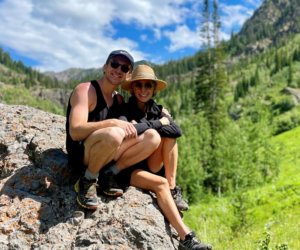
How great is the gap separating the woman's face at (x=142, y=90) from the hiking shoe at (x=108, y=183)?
4.48 feet

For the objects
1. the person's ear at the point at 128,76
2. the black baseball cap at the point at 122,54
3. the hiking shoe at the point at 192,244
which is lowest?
the hiking shoe at the point at 192,244

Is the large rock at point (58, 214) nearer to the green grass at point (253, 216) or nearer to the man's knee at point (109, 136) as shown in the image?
the man's knee at point (109, 136)

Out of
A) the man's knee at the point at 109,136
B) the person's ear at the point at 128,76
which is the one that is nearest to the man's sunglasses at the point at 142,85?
the person's ear at the point at 128,76

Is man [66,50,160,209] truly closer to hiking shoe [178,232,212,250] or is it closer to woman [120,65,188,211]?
woman [120,65,188,211]

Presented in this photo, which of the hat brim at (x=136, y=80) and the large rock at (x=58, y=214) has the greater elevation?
the hat brim at (x=136, y=80)

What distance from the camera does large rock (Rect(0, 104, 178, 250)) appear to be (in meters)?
5.99

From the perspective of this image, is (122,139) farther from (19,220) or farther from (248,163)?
(248,163)

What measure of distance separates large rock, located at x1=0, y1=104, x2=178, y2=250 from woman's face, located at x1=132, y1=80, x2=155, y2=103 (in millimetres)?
1533

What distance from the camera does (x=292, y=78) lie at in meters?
119

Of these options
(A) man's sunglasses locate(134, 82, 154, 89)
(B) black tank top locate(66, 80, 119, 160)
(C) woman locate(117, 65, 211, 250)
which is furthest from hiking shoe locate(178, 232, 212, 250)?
(A) man's sunglasses locate(134, 82, 154, 89)

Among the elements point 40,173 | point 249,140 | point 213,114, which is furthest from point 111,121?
point 213,114

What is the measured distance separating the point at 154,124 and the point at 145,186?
1.03 metres

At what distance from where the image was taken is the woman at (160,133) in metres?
6.49

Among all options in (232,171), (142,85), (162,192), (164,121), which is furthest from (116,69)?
(232,171)
